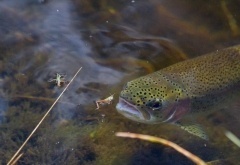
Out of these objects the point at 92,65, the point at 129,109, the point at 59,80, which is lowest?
the point at 59,80

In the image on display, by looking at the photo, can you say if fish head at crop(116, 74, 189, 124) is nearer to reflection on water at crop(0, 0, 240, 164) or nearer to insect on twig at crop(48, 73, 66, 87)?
reflection on water at crop(0, 0, 240, 164)

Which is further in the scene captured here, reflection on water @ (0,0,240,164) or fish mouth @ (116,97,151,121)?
reflection on water @ (0,0,240,164)

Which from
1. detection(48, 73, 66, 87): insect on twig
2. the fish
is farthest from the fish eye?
detection(48, 73, 66, 87): insect on twig

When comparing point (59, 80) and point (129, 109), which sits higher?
point (129, 109)

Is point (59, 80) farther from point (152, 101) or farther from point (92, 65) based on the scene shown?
point (152, 101)

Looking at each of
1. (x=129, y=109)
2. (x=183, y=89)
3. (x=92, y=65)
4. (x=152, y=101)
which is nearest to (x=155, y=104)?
(x=152, y=101)

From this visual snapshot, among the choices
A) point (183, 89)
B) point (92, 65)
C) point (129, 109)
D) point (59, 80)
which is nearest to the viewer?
point (129, 109)

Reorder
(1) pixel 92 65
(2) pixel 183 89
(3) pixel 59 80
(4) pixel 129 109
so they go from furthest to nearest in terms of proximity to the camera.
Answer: (1) pixel 92 65, (3) pixel 59 80, (2) pixel 183 89, (4) pixel 129 109

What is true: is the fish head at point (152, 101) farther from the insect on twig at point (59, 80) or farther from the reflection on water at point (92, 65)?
the insect on twig at point (59, 80)
